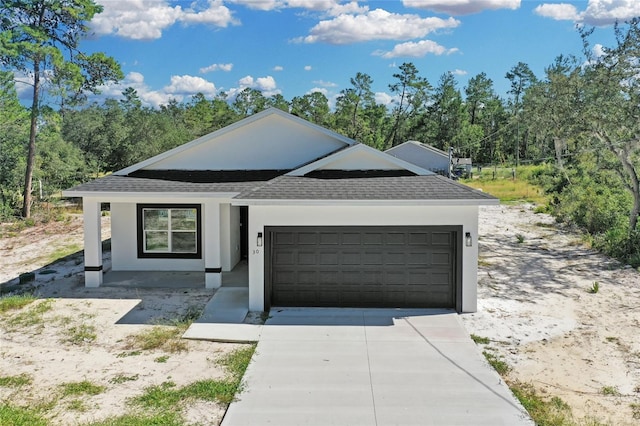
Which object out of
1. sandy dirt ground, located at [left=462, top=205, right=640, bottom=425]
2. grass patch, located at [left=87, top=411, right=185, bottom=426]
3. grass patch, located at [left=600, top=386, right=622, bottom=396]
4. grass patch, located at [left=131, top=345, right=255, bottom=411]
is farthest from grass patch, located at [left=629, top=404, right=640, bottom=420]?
grass patch, located at [left=87, top=411, right=185, bottom=426]

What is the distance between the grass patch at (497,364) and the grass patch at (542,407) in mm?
490

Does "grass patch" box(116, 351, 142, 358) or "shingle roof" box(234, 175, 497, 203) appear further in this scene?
"shingle roof" box(234, 175, 497, 203)

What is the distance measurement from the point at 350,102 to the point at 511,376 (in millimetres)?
60202

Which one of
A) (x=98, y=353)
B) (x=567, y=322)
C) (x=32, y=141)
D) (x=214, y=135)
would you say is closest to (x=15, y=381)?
(x=98, y=353)

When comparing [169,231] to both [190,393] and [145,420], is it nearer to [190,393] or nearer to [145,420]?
[190,393]

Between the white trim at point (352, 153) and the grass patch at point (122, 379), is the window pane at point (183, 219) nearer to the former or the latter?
the white trim at point (352, 153)

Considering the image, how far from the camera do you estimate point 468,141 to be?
212 feet

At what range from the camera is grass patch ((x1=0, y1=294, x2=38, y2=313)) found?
438 inches

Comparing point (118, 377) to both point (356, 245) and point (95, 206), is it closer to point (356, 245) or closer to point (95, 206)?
point (356, 245)

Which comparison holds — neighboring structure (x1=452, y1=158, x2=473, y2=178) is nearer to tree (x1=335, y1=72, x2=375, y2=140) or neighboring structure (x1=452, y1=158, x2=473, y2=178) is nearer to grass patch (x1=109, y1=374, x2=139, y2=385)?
tree (x1=335, y1=72, x2=375, y2=140)

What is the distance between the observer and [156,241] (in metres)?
14.7

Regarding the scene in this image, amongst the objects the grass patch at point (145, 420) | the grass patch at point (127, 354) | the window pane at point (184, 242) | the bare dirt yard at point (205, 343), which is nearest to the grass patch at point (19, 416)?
the bare dirt yard at point (205, 343)

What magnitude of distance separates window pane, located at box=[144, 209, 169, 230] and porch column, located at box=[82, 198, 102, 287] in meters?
1.84

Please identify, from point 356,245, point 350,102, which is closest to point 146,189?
point 356,245
